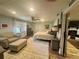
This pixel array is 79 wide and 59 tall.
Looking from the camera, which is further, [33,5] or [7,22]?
[7,22]

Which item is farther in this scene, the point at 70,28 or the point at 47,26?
the point at 47,26

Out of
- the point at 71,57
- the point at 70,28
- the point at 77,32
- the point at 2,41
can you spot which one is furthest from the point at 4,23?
the point at 77,32

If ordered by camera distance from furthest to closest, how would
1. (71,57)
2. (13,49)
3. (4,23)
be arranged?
(4,23), (13,49), (71,57)

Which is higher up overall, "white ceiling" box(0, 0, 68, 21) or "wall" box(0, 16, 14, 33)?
"white ceiling" box(0, 0, 68, 21)

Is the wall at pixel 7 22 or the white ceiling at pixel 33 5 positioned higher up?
the white ceiling at pixel 33 5

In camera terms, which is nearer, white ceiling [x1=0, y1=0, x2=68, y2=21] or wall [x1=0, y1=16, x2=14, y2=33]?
white ceiling [x1=0, y1=0, x2=68, y2=21]

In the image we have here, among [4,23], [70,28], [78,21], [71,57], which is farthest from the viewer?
[70,28]

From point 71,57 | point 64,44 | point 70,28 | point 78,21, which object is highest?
point 78,21

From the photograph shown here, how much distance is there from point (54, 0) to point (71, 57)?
243 centimetres

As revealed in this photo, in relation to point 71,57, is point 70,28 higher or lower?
higher

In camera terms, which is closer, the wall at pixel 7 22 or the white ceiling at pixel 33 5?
the white ceiling at pixel 33 5

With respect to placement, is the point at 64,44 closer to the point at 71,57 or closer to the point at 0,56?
the point at 71,57

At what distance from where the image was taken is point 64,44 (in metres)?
3.13

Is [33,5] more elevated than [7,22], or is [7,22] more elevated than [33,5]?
[33,5]
